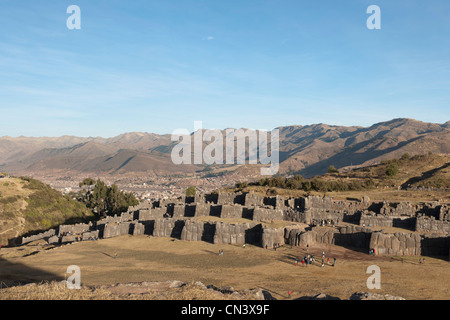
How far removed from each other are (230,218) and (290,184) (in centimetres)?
3025

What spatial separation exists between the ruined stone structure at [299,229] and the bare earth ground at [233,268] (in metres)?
1.35

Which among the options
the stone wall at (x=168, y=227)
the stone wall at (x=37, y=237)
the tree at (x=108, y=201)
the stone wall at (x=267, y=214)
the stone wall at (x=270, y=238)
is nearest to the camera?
the stone wall at (x=270, y=238)

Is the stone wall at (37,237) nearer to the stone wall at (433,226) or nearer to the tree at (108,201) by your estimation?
the tree at (108,201)

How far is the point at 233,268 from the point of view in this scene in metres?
28.2

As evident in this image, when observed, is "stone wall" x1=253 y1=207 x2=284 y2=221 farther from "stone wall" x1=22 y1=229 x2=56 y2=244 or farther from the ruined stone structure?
"stone wall" x1=22 y1=229 x2=56 y2=244

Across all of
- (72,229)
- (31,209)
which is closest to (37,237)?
(72,229)

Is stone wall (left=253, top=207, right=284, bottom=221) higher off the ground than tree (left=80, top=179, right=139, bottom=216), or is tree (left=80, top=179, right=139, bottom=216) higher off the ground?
stone wall (left=253, top=207, right=284, bottom=221)

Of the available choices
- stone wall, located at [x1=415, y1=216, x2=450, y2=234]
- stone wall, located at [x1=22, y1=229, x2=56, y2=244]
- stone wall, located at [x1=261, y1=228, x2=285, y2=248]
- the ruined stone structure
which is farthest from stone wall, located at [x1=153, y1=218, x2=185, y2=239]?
stone wall, located at [x1=415, y1=216, x2=450, y2=234]

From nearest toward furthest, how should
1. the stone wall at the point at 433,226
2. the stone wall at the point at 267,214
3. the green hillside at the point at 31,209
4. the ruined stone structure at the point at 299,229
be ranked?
the ruined stone structure at the point at 299,229 < the stone wall at the point at 433,226 < the stone wall at the point at 267,214 < the green hillside at the point at 31,209

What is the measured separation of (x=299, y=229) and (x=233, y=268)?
1078 centimetres

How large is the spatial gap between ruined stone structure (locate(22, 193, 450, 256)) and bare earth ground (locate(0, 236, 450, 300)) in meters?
1.35

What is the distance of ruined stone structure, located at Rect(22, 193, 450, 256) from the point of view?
103 ft

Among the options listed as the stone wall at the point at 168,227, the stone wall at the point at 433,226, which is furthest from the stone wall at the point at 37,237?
the stone wall at the point at 433,226

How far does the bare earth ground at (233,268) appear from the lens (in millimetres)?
22953
